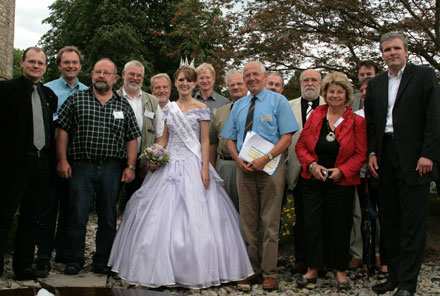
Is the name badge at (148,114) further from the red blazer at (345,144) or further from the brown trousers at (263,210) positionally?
the red blazer at (345,144)

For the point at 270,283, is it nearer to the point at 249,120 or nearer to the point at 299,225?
the point at 299,225

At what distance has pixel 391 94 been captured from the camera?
446 cm

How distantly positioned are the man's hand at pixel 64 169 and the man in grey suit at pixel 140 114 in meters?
0.90

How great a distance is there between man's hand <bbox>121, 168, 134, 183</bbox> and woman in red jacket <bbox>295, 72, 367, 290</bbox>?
1.91 metres

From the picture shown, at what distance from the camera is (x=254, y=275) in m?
4.77

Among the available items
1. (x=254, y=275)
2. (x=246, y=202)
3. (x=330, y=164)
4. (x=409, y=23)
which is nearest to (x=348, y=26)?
(x=409, y=23)

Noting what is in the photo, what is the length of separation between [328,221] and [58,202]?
311 cm

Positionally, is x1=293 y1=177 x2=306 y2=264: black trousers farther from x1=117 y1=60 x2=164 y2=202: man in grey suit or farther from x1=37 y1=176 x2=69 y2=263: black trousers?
x1=37 y1=176 x2=69 y2=263: black trousers

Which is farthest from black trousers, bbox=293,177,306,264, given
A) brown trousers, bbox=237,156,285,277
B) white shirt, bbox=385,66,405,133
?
white shirt, bbox=385,66,405,133

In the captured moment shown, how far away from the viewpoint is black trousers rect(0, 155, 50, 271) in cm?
452

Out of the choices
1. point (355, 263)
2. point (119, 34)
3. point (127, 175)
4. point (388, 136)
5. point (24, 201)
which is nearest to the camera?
point (388, 136)

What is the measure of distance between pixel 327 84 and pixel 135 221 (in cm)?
255

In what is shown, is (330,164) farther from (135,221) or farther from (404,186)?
(135,221)

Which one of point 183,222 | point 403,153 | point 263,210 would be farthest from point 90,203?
point 403,153
